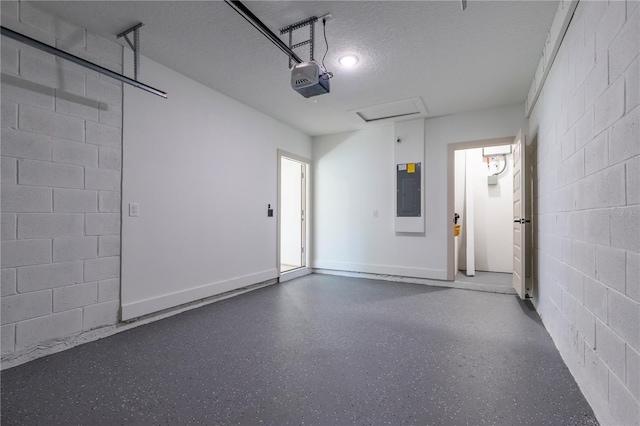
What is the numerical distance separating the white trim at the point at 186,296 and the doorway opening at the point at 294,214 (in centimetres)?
128

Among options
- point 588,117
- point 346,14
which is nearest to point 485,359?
point 588,117

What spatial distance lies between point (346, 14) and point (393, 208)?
3.10 meters

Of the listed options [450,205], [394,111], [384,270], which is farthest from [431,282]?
[394,111]

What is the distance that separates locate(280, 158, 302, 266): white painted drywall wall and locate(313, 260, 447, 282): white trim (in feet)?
2.17

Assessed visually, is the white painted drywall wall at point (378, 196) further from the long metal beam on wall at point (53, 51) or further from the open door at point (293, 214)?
the long metal beam on wall at point (53, 51)

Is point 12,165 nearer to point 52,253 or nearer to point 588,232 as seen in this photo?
point 52,253

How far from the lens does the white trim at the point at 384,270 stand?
4469 mm

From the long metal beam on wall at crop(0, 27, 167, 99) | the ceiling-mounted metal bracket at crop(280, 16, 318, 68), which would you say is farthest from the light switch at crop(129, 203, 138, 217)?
the ceiling-mounted metal bracket at crop(280, 16, 318, 68)

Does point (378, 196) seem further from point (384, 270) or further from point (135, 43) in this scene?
point (135, 43)

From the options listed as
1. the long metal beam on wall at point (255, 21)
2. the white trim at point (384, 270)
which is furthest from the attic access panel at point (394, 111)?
the white trim at point (384, 270)

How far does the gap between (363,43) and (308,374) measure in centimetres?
271

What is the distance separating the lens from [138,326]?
2762 mm

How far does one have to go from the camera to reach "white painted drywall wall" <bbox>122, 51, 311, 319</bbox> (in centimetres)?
280

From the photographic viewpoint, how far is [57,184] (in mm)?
2270
